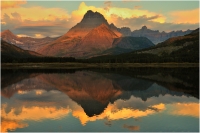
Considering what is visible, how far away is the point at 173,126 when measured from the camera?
36281 mm

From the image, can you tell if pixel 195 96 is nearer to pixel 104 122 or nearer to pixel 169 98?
pixel 169 98

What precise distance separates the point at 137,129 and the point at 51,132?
11984 mm

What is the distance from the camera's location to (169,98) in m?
62.6

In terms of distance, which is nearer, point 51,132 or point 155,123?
point 51,132

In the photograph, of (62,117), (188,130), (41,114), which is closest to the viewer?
(188,130)

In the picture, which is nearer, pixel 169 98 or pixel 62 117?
pixel 62 117

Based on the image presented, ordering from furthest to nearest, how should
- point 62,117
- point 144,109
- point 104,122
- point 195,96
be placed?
point 195,96 < point 144,109 < point 62,117 < point 104,122

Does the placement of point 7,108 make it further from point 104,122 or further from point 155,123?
point 155,123

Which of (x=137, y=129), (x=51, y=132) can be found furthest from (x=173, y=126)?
(x=51, y=132)

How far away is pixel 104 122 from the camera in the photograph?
3966 centimetres

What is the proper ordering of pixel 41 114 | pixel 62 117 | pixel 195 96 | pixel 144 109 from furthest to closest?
pixel 195 96, pixel 144 109, pixel 41 114, pixel 62 117

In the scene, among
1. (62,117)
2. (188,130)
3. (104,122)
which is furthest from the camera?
(62,117)

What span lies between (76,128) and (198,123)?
729 inches

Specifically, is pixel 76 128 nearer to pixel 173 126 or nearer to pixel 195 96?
pixel 173 126
